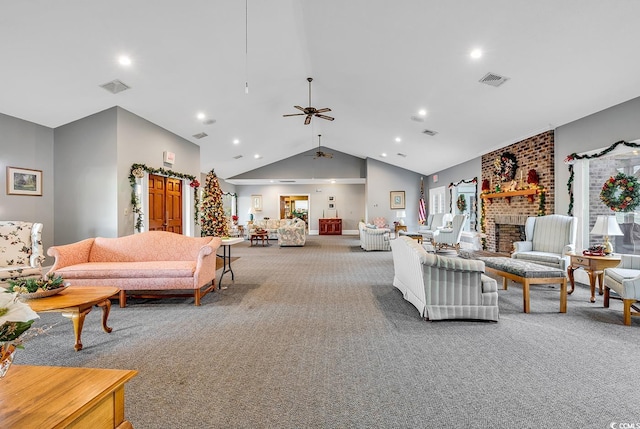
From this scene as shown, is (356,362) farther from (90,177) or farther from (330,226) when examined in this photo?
(330,226)

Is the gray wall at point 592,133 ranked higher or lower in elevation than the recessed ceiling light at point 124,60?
lower

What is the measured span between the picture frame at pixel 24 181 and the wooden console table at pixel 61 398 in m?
5.35

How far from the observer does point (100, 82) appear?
4.88 metres

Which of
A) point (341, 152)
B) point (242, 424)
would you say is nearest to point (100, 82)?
point (242, 424)

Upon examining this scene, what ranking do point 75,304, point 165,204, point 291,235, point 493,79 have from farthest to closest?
point 291,235 → point 165,204 → point 493,79 → point 75,304

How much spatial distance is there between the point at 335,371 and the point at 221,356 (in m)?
0.94

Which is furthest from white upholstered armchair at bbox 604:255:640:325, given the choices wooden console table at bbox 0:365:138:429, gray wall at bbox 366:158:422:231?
gray wall at bbox 366:158:422:231

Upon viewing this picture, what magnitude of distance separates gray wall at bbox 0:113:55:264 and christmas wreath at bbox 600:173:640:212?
904 centimetres

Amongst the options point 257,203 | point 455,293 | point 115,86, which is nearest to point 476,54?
point 455,293

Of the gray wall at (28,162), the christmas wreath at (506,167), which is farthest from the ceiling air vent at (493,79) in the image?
the gray wall at (28,162)

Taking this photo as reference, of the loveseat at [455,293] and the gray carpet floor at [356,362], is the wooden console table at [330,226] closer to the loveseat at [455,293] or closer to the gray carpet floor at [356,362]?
the gray carpet floor at [356,362]

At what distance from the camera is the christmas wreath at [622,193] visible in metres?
4.20

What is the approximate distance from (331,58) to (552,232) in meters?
4.72

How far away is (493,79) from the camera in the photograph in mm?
4840
